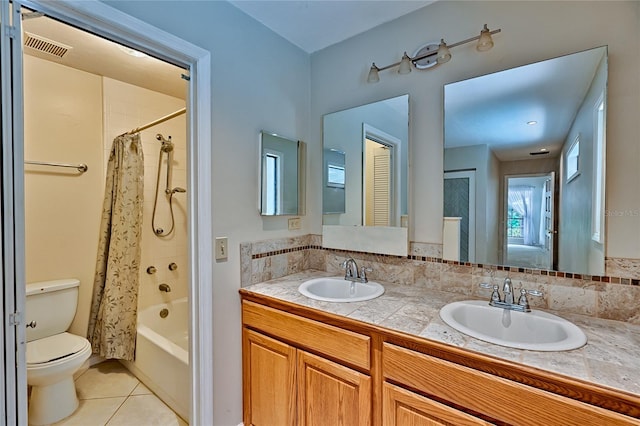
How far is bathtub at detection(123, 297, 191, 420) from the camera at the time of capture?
1.88 meters

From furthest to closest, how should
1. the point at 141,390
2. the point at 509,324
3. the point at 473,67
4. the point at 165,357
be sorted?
the point at 141,390 < the point at 165,357 < the point at 473,67 < the point at 509,324

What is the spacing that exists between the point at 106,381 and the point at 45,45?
2390 mm

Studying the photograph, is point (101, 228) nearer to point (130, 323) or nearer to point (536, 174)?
point (130, 323)

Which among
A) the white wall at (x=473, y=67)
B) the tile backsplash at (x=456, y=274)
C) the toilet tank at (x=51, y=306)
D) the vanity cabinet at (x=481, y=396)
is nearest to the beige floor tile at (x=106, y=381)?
the toilet tank at (x=51, y=306)

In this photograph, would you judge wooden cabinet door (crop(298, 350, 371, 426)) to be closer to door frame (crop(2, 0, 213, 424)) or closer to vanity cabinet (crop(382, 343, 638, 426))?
vanity cabinet (crop(382, 343, 638, 426))

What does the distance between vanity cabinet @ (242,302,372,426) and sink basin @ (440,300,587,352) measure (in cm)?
42

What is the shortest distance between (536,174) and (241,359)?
1.82m

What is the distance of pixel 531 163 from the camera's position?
1428 mm

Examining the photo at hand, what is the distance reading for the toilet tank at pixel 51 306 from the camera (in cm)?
201

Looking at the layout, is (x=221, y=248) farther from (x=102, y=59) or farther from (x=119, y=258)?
(x=102, y=59)

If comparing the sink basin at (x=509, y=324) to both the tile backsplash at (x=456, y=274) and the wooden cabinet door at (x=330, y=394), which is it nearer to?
the tile backsplash at (x=456, y=274)

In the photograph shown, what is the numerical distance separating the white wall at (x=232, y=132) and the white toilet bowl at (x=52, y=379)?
1017 mm

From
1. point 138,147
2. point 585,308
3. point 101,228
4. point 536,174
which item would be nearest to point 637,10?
point 536,174

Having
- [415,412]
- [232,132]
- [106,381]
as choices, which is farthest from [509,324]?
[106,381]
